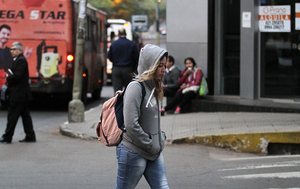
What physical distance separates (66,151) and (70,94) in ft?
20.1

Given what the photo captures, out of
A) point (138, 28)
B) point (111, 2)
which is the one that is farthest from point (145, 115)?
point (111, 2)

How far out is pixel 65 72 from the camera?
12.4 meters

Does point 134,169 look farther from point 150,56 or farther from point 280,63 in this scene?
point 280,63

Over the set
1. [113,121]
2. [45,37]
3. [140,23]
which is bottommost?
[113,121]

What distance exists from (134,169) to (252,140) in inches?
171

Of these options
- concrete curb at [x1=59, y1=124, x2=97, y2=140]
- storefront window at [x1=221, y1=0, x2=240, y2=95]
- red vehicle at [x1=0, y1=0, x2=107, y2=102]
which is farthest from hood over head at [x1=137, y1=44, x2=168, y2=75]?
red vehicle at [x1=0, y1=0, x2=107, y2=102]

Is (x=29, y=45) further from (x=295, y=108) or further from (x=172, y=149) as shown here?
(x=295, y=108)

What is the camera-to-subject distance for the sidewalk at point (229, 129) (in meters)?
7.43

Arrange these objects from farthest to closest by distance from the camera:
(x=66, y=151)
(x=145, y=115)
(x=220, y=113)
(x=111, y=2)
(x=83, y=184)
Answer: (x=111, y=2) < (x=220, y=113) < (x=66, y=151) < (x=83, y=184) < (x=145, y=115)

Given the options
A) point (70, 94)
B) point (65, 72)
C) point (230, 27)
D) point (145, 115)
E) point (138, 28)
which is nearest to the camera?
point (145, 115)

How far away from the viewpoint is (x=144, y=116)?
11.6 ft

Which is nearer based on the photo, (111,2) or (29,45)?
(29,45)

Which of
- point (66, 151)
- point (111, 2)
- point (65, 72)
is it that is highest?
point (111, 2)

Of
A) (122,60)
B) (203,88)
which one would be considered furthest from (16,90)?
(203,88)
